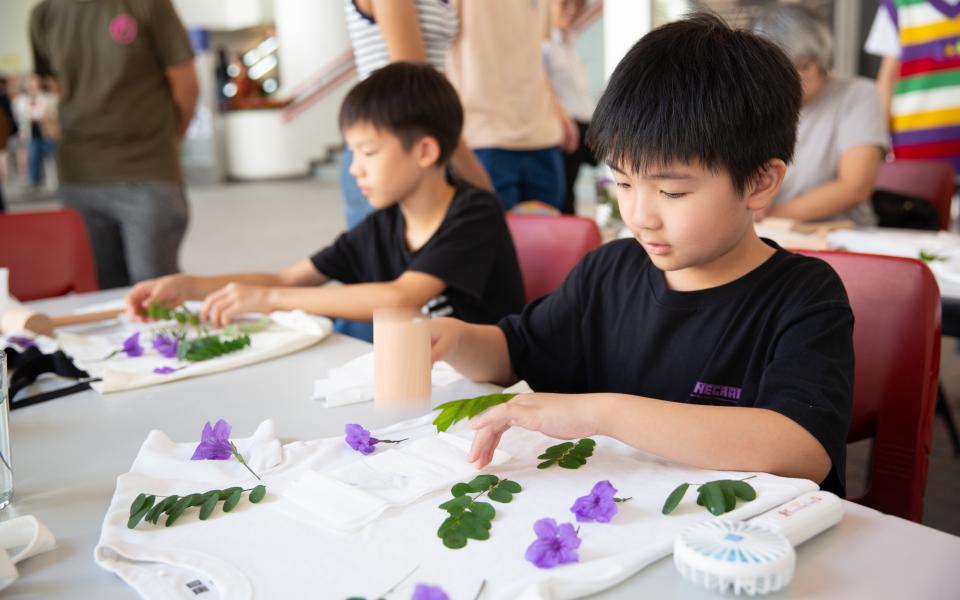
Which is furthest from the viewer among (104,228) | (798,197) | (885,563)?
(104,228)

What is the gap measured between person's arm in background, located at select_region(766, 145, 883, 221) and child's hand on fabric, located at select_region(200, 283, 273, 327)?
5.28ft

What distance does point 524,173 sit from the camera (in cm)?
255

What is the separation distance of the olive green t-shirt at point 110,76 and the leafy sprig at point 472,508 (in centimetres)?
242

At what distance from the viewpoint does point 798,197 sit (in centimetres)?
273

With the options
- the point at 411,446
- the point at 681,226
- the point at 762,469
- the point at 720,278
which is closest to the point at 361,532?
the point at 411,446

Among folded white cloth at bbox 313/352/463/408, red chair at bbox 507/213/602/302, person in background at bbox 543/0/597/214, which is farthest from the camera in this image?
person in background at bbox 543/0/597/214

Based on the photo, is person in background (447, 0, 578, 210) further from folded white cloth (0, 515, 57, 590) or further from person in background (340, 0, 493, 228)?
folded white cloth (0, 515, 57, 590)

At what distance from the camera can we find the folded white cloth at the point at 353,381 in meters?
1.21

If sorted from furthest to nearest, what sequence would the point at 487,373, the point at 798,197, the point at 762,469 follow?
the point at 798,197
the point at 487,373
the point at 762,469

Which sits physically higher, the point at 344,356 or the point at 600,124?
the point at 600,124

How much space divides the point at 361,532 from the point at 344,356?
0.69 metres

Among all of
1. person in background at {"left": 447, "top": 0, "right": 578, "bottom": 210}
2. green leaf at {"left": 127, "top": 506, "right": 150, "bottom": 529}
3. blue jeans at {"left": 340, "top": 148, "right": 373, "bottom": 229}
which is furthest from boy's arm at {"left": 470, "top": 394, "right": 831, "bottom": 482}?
person in background at {"left": 447, "top": 0, "right": 578, "bottom": 210}

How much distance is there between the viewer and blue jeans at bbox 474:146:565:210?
8.16 feet

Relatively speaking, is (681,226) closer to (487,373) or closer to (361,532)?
(487,373)
